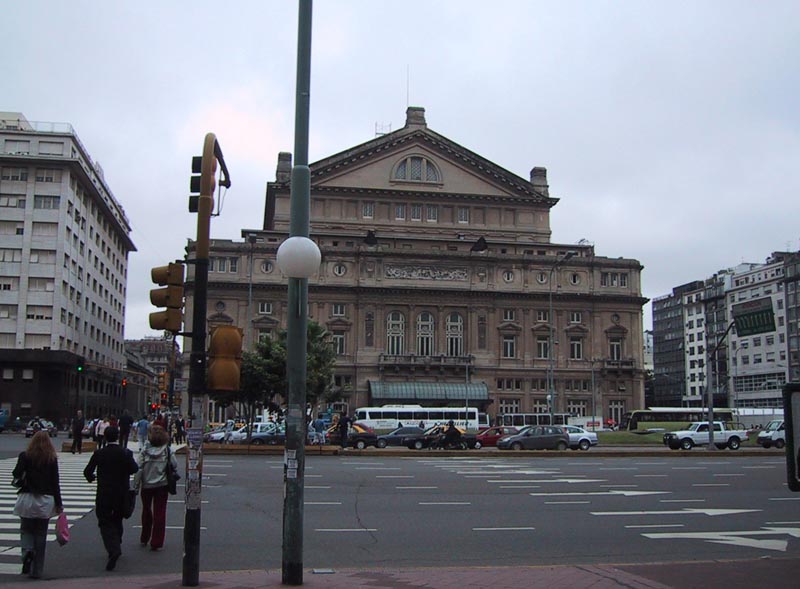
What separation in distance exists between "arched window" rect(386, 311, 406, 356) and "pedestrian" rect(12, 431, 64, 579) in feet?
244

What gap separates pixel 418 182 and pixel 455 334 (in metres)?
16.8

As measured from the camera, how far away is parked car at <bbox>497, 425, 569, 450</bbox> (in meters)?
42.9

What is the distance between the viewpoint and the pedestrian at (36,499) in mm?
10531

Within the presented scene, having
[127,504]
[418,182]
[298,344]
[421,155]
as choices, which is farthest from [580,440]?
[421,155]

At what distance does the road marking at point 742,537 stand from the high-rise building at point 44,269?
60980 mm

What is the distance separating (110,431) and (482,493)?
1124cm

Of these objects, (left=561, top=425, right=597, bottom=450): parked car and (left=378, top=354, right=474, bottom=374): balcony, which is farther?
(left=378, top=354, right=474, bottom=374): balcony

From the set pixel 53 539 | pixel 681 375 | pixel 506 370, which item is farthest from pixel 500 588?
pixel 681 375

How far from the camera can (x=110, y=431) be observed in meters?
12.4

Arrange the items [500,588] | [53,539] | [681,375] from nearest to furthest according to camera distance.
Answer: [500,588] → [53,539] → [681,375]

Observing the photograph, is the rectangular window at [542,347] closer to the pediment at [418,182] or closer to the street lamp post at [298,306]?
the pediment at [418,182]

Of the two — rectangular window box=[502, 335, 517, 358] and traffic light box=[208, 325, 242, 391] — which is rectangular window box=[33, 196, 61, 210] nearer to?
rectangular window box=[502, 335, 517, 358]

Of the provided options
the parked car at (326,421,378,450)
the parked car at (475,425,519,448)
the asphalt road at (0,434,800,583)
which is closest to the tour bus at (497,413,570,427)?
the parked car at (475,425,519,448)

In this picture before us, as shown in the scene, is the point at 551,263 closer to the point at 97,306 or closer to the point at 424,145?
the point at 424,145
